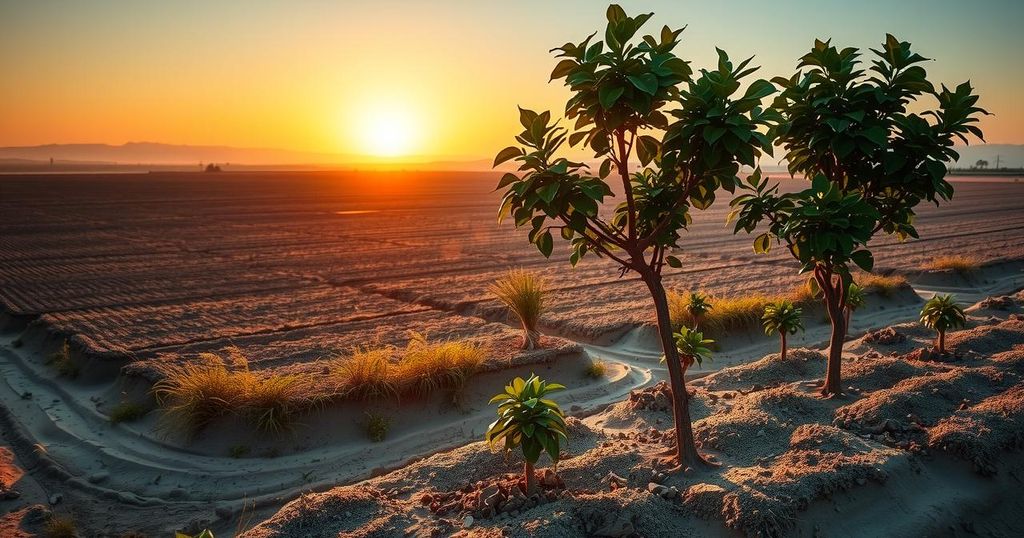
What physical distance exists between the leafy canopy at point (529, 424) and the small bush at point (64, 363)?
7.31 meters

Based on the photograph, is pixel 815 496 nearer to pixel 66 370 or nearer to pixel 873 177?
pixel 873 177

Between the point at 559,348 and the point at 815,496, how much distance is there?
4931 mm

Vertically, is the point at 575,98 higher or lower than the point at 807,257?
higher

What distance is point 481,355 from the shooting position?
9.14 meters

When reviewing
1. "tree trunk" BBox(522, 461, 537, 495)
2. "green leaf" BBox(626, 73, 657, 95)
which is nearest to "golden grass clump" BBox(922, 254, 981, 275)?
"tree trunk" BBox(522, 461, 537, 495)

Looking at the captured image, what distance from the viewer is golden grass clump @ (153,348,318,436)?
763 cm

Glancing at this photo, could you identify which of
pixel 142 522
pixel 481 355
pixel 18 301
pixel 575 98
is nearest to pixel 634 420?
pixel 481 355

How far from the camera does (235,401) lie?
773 centimetres

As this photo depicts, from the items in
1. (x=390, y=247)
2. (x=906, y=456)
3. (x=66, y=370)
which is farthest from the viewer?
(x=390, y=247)

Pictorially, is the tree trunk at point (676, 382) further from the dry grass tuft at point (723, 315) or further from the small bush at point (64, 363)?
the small bush at point (64, 363)

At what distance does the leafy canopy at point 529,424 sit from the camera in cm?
495

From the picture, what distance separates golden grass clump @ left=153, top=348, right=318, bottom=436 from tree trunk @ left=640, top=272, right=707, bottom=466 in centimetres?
401

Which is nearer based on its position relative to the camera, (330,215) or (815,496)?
(815,496)

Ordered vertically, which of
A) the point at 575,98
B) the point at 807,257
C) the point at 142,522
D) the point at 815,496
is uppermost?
the point at 575,98
